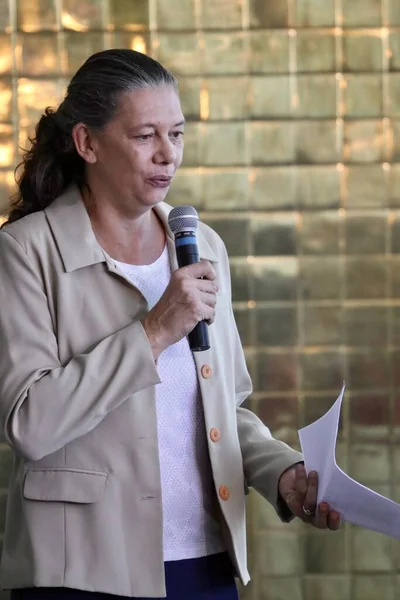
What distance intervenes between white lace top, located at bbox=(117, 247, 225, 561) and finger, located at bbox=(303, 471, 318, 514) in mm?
216

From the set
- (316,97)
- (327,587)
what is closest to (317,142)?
(316,97)

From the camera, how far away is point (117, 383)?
1797 millimetres

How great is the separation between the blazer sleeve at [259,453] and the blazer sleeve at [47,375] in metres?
0.35

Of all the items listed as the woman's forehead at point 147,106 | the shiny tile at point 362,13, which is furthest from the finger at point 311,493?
the shiny tile at point 362,13

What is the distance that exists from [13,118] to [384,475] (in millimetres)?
1796

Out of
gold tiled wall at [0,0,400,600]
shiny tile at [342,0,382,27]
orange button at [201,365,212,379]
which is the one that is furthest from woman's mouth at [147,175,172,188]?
shiny tile at [342,0,382,27]

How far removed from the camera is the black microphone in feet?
6.00

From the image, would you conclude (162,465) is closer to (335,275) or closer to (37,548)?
(37,548)

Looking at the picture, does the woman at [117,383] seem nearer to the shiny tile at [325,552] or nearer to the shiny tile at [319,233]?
the shiny tile at [319,233]

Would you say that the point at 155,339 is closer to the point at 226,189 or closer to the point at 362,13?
the point at 226,189

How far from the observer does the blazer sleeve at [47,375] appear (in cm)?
177

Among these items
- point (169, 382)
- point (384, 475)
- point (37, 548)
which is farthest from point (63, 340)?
point (384, 475)

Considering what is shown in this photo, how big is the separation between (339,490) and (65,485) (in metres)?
0.50

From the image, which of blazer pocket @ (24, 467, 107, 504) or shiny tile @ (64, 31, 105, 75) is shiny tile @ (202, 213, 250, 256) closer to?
shiny tile @ (64, 31, 105, 75)
